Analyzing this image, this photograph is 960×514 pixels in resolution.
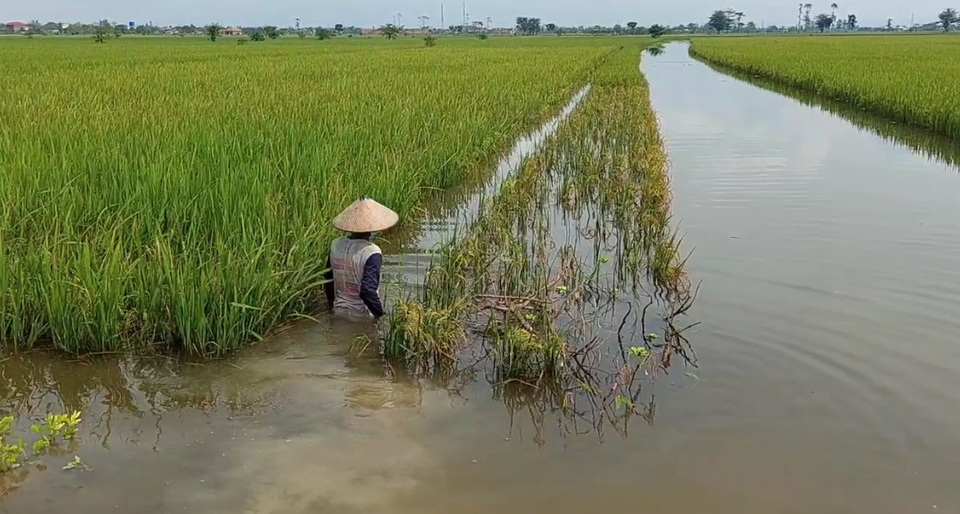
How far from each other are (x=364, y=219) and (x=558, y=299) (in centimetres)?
111

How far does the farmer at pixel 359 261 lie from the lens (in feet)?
12.1

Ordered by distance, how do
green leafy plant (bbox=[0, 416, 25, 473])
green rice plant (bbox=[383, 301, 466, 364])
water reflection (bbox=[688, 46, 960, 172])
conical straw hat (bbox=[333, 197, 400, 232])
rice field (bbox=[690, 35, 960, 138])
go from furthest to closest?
rice field (bbox=[690, 35, 960, 138])
water reflection (bbox=[688, 46, 960, 172])
conical straw hat (bbox=[333, 197, 400, 232])
green rice plant (bbox=[383, 301, 466, 364])
green leafy plant (bbox=[0, 416, 25, 473])

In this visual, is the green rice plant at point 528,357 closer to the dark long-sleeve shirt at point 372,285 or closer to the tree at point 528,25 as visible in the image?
the dark long-sleeve shirt at point 372,285

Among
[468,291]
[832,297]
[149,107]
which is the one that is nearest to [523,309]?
[468,291]

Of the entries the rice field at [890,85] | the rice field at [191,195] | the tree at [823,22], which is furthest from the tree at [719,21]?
the rice field at [191,195]

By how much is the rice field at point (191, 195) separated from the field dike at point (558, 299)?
655 millimetres

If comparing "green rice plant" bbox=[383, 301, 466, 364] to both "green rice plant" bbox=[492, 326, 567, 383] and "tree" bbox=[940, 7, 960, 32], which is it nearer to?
"green rice plant" bbox=[492, 326, 567, 383]

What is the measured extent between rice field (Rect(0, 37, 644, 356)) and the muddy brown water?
204 mm

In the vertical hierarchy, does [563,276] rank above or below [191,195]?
below

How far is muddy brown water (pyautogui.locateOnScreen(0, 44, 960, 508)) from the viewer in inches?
99.3

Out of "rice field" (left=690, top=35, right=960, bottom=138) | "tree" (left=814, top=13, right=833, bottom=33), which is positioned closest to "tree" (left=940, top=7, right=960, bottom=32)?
"tree" (left=814, top=13, right=833, bottom=33)

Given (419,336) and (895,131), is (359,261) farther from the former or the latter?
(895,131)

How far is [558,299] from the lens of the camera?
4.19 meters

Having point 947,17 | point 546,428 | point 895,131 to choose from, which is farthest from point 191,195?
point 947,17
